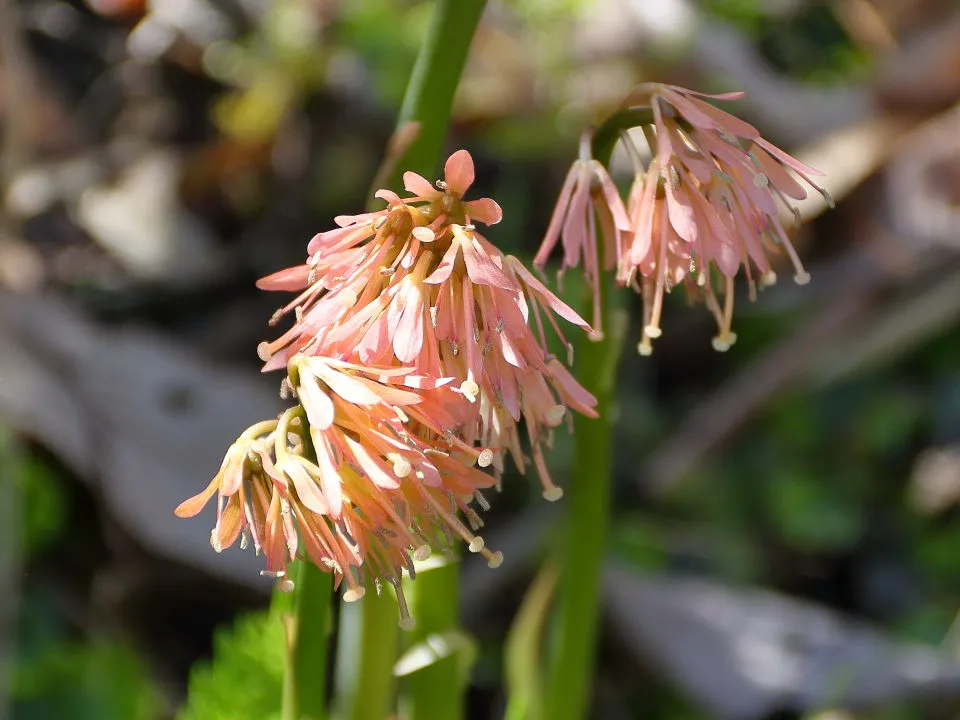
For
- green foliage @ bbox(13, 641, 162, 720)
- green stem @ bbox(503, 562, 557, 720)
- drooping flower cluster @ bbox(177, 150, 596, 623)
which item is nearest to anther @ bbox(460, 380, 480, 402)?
drooping flower cluster @ bbox(177, 150, 596, 623)

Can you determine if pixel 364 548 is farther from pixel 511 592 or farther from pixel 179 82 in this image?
pixel 179 82

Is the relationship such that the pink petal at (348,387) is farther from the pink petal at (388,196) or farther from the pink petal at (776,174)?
the pink petal at (776,174)

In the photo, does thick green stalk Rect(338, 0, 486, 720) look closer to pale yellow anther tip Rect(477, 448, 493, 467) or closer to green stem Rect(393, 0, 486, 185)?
green stem Rect(393, 0, 486, 185)

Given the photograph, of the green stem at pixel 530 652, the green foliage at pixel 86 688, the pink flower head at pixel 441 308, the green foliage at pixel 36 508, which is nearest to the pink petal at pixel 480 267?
the pink flower head at pixel 441 308

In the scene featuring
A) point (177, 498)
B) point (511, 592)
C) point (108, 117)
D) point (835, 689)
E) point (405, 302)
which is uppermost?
point (108, 117)

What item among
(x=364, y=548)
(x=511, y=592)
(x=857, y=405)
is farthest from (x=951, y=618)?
(x=364, y=548)

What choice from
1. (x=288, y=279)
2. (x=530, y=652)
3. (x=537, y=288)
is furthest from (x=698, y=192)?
(x=530, y=652)

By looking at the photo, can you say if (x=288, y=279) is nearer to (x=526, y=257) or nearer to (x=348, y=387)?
(x=348, y=387)
